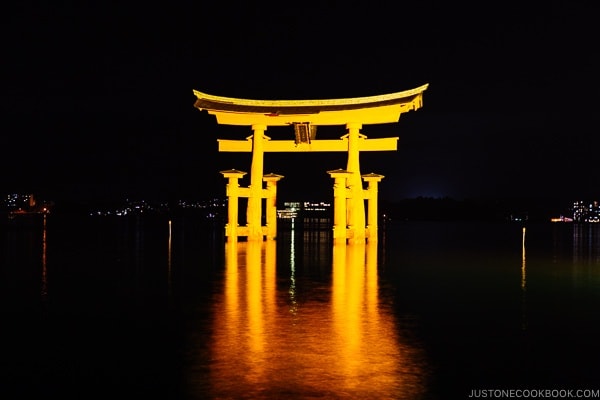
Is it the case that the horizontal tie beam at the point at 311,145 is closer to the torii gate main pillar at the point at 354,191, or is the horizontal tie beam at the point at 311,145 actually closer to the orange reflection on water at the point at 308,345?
the torii gate main pillar at the point at 354,191

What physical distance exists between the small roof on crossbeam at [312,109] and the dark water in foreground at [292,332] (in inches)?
463

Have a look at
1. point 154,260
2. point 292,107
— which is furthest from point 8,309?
point 292,107

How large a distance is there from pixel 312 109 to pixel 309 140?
2.55 metres

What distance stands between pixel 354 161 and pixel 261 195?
467 cm

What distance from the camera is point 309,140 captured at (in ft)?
109

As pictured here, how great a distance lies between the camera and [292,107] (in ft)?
102

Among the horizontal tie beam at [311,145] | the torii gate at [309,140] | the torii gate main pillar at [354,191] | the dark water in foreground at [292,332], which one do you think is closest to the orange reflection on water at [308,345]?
the dark water in foreground at [292,332]

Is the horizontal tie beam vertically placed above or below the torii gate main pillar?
above

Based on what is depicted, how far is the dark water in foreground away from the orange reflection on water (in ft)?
0.08

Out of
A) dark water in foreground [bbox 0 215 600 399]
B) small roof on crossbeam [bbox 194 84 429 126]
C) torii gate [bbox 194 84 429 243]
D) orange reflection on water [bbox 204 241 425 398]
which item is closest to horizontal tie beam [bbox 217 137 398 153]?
torii gate [bbox 194 84 429 243]

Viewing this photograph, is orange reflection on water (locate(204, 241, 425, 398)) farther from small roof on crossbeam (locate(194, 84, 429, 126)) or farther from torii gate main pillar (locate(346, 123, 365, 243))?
torii gate main pillar (locate(346, 123, 365, 243))

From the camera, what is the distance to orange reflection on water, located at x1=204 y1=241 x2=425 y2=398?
6875 mm

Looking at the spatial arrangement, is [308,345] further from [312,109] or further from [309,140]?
[309,140]

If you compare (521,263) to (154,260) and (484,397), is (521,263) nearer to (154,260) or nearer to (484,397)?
(154,260)
